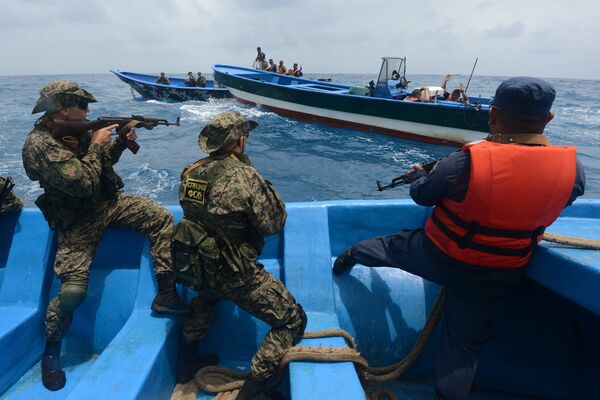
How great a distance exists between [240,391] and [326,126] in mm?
12863

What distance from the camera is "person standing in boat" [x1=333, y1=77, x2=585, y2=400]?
1773 mm

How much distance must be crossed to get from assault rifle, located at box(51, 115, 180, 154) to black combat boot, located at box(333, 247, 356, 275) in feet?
6.41

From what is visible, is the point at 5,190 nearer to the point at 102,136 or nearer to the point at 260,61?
the point at 102,136

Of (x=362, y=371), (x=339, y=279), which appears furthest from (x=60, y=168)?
(x=362, y=371)

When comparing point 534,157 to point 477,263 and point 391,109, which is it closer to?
point 477,263

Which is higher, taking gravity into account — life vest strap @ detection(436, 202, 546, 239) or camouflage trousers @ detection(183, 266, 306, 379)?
life vest strap @ detection(436, 202, 546, 239)

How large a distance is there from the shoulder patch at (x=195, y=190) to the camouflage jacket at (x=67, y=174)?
34.8 inches

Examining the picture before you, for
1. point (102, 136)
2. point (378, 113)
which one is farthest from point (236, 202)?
point (378, 113)

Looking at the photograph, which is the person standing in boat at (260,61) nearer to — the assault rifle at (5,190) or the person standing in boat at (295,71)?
the person standing in boat at (295,71)

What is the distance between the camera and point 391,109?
12.4 metres

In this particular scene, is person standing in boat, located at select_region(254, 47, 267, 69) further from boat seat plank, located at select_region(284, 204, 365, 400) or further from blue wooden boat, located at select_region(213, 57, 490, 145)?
boat seat plank, located at select_region(284, 204, 365, 400)

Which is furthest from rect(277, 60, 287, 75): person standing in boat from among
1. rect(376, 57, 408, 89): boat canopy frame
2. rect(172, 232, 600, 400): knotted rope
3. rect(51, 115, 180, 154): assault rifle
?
rect(172, 232, 600, 400): knotted rope

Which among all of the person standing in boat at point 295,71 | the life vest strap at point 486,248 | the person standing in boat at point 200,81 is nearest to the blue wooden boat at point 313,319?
the life vest strap at point 486,248

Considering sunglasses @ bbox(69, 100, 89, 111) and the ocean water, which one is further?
the ocean water
